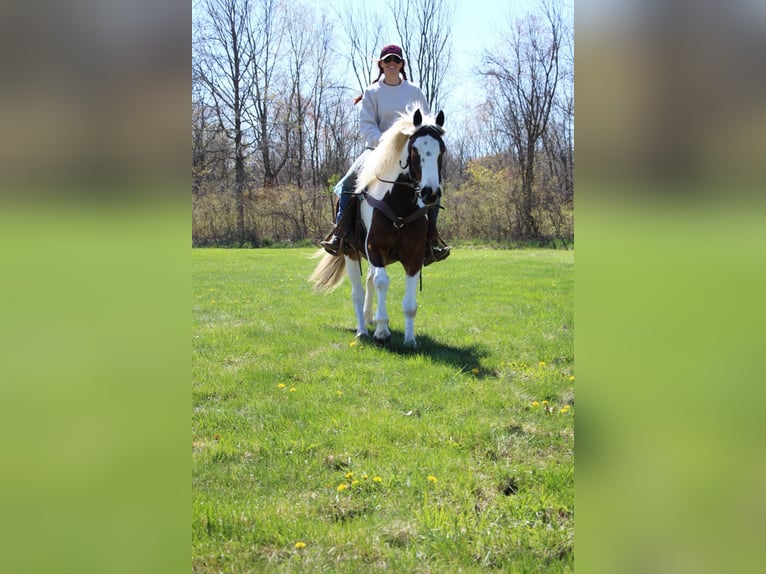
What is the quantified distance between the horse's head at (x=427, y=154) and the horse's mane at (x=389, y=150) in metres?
0.04

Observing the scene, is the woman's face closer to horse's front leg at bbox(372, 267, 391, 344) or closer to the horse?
the horse

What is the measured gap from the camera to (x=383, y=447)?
3301 millimetres

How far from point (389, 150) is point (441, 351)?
2048mm

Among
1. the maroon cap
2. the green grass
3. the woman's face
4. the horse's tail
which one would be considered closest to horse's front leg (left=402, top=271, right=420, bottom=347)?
the green grass

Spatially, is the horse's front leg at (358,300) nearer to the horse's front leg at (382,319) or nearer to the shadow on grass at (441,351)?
the shadow on grass at (441,351)

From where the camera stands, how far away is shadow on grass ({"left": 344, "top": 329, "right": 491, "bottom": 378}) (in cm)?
512

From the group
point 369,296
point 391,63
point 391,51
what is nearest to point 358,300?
point 369,296

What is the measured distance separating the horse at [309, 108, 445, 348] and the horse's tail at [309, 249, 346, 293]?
0.87 m

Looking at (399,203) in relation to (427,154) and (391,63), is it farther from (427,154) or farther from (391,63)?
(391,63)

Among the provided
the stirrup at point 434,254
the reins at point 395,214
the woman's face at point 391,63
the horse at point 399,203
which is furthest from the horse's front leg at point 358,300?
the woman's face at point 391,63

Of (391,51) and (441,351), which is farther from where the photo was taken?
(391,51)

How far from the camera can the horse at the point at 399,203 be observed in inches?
216

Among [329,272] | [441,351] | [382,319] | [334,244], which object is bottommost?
[441,351]
